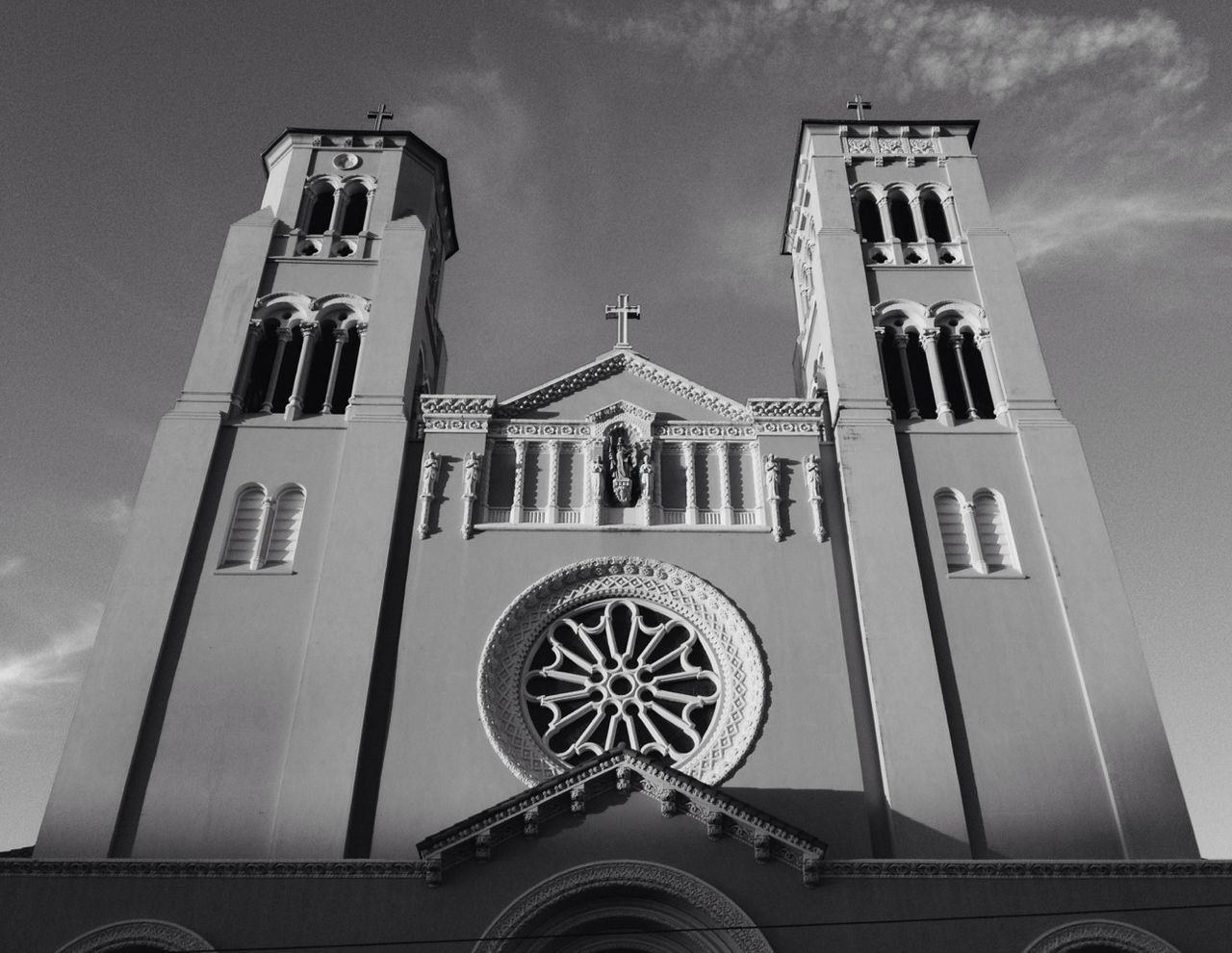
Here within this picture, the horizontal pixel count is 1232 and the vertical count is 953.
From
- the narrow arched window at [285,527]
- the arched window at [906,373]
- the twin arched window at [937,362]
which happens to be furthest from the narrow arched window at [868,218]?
the narrow arched window at [285,527]

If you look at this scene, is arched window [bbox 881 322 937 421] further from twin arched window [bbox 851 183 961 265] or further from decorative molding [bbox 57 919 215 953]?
decorative molding [bbox 57 919 215 953]

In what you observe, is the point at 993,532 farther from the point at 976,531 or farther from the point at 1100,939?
the point at 1100,939

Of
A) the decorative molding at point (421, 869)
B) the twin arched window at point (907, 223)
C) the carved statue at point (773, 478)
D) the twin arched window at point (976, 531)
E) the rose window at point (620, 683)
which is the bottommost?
the decorative molding at point (421, 869)

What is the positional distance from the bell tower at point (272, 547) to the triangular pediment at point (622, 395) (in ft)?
8.12

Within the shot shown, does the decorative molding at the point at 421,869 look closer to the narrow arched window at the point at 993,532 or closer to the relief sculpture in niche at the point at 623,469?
the narrow arched window at the point at 993,532

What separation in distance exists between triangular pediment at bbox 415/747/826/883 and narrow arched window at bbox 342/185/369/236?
1449 centimetres

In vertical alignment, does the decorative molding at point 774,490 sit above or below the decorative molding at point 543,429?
below

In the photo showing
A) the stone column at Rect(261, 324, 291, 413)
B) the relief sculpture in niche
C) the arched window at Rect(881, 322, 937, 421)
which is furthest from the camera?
the arched window at Rect(881, 322, 937, 421)

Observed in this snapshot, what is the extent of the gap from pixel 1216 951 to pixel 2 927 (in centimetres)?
1567

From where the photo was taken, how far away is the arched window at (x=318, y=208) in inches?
977

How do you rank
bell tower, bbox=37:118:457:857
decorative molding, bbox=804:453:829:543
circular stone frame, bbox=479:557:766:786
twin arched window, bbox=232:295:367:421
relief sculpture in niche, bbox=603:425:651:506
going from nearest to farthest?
bell tower, bbox=37:118:457:857 < circular stone frame, bbox=479:557:766:786 < decorative molding, bbox=804:453:829:543 < relief sculpture in niche, bbox=603:425:651:506 < twin arched window, bbox=232:295:367:421

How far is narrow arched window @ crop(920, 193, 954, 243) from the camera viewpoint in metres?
25.0

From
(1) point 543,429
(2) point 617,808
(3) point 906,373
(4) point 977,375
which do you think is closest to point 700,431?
(1) point 543,429

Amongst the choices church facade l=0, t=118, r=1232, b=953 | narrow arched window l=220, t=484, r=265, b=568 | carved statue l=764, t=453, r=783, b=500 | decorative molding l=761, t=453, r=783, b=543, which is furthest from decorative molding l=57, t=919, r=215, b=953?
A: carved statue l=764, t=453, r=783, b=500
